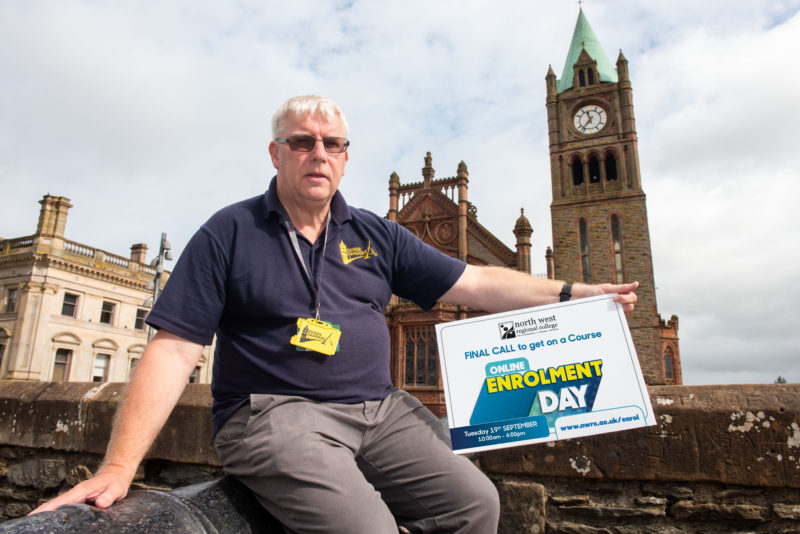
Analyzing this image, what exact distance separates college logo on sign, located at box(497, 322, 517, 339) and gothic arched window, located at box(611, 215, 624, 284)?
88.0ft

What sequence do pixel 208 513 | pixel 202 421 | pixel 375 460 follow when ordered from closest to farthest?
pixel 208 513 → pixel 375 460 → pixel 202 421

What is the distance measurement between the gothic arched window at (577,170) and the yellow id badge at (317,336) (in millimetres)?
29926

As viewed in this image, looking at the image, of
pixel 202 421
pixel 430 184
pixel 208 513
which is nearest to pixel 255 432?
pixel 208 513

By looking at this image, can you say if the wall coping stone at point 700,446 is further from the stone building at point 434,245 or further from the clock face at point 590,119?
the clock face at point 590,119

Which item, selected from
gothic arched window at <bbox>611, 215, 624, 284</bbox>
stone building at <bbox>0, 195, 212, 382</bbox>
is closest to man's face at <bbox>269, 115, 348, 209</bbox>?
stone building at <bbox>0, 195, 212, 382</bbox>

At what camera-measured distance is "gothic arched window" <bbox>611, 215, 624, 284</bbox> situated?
26814 millimetres

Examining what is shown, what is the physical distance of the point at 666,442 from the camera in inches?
93.7

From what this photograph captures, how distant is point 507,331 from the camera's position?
6.81ft

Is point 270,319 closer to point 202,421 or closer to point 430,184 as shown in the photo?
point 202,421

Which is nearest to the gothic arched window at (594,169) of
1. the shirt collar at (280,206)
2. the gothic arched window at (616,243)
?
the gothic arched window at (616,243)

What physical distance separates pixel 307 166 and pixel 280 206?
189mm

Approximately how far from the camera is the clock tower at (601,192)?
25.9m

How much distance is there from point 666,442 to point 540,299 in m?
0.96

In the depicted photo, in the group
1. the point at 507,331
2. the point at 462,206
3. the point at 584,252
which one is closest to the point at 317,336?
the point at 507,331
